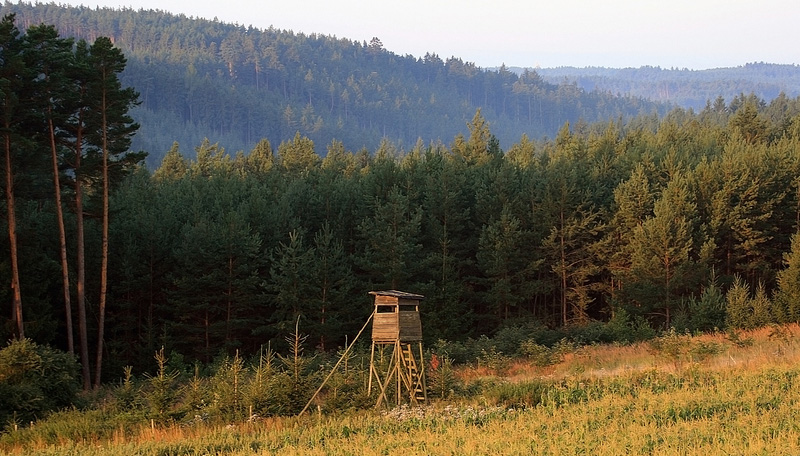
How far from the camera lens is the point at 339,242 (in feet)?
178

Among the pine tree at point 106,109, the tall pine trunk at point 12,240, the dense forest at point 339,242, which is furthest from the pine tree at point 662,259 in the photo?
the tall pine trunk at point 12,240

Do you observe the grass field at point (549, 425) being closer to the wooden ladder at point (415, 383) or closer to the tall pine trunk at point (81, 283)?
the wooden ladder at point (415, 383)

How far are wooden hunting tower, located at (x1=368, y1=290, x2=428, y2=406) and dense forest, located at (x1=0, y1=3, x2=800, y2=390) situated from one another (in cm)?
1694

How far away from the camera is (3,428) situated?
71.9 feet

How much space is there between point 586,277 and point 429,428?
41878 mm

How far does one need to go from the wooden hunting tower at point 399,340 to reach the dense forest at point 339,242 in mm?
16938

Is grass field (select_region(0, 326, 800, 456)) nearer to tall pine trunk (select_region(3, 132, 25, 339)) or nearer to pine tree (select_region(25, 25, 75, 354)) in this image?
tall pine trunk (select_region(3, 132, 25, 339))

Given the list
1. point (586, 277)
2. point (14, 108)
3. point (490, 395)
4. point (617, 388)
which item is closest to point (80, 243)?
point (14, 108)

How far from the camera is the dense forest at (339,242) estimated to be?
1357 inches

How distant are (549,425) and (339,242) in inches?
1567

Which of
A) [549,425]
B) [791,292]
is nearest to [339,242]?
[791,292]

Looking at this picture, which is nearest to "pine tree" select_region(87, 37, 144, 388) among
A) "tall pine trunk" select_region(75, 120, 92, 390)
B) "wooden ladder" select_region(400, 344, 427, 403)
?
"tall pine trunk" select_region(75, 120, 92, 390)

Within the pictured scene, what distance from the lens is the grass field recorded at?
42.8ft

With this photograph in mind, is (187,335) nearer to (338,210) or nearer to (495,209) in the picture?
(338,210)
